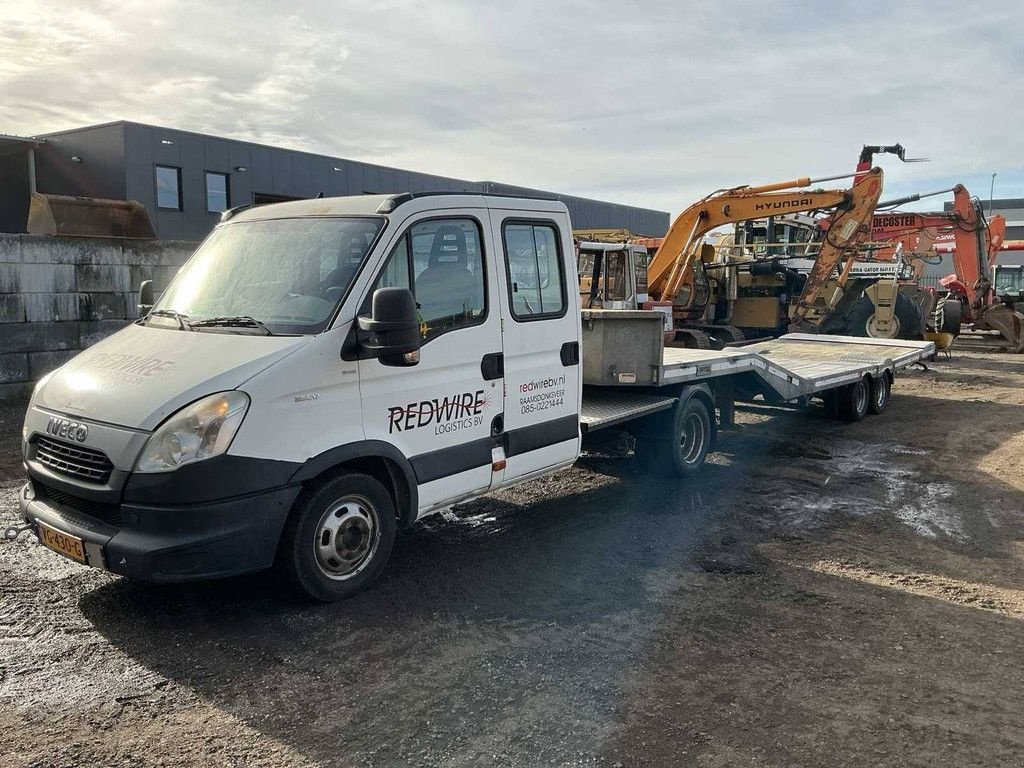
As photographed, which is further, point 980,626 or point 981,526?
point 981,526

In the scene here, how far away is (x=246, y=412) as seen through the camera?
4.03 meters

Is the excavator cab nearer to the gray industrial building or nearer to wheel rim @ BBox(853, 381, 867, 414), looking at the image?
the gray industrial building

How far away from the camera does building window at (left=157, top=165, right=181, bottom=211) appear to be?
25095 millimetres

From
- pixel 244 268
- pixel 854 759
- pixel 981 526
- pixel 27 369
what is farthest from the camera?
pixel 27 369

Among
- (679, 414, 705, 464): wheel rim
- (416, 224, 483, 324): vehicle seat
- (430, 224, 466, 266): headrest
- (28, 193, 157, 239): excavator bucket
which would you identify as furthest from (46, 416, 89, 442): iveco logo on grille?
(28, 193, 157, 239): excavator bucket

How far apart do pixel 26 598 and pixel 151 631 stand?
0.95 meters

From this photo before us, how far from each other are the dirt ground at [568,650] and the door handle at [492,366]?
1249 mm

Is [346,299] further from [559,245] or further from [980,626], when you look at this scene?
[980,626]

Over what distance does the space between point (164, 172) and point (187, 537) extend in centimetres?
2421

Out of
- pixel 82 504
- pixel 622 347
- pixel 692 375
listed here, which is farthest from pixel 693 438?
pixel 82 504

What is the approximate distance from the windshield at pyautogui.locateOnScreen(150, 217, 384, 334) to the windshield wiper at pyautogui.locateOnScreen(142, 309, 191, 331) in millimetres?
16

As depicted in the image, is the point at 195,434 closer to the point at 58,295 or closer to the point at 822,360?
the point at 58,295

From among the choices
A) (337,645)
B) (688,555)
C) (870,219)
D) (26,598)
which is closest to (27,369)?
(26,598)

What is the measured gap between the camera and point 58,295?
398 inches
